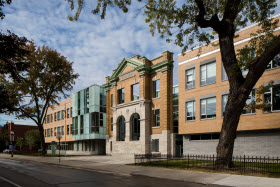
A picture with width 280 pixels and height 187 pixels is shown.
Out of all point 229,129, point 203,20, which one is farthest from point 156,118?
point 203,20

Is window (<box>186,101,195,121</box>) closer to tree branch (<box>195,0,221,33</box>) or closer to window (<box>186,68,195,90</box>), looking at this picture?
window (<box>186,68,195,90</box>)

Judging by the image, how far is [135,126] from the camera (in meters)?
35.2

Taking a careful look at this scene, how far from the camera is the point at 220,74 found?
80.3 feet

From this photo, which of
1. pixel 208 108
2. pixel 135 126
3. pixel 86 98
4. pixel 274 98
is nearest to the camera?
pixel 274 98

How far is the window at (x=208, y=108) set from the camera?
25109 millimetres

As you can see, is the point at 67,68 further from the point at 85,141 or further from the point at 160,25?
the point at 160,25

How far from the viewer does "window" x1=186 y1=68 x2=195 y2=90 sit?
27.4 m

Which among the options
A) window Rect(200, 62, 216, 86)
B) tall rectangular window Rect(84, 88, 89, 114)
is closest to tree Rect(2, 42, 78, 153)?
tall rectangular window Rect(84, 88, 89, 114)

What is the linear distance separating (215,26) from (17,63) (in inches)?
475

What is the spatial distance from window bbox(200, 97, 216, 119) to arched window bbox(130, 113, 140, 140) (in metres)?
11.1

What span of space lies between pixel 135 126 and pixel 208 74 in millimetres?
13759

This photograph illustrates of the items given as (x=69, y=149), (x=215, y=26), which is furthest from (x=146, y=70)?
(x=69, y=149)

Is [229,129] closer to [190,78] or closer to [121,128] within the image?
[190,78]

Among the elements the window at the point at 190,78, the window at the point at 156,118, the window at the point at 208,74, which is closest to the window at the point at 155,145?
the window at the point at 156,118
